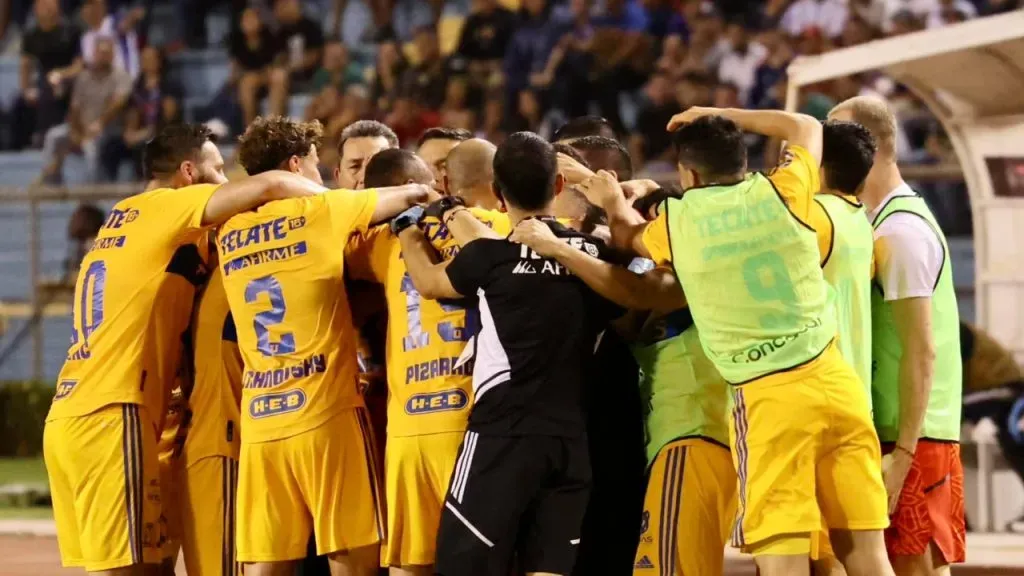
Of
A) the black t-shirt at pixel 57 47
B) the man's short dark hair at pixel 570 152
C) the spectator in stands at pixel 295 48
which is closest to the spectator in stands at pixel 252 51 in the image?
the spectator in stands at pixel 295 48

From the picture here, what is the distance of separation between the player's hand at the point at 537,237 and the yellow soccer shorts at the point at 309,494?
1.09m

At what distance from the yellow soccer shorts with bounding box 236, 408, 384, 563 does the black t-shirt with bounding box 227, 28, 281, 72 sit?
12.2 metres

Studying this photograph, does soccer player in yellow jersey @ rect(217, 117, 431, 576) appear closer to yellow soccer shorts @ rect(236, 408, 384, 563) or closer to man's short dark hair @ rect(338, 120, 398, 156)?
yellow soccer shorts @ rect(236, 408, 384, 563)

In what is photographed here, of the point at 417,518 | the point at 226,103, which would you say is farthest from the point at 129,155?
the point at 417,518

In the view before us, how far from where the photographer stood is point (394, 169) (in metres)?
6.16

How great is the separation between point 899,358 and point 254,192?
267 centimetres

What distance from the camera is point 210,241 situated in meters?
6.34

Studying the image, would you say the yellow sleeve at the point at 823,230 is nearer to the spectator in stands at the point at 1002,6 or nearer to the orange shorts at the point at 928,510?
the orange shorts at the point at 928,510

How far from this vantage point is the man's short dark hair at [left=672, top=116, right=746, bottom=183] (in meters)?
5.30

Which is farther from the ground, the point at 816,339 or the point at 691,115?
the point at 691,115

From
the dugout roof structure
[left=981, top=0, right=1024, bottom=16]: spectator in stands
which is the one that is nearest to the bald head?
the dugout roof structure

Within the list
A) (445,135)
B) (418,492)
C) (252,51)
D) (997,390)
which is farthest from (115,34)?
(418,492)

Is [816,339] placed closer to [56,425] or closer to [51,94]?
[56,425]

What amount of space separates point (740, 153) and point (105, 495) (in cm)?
296
